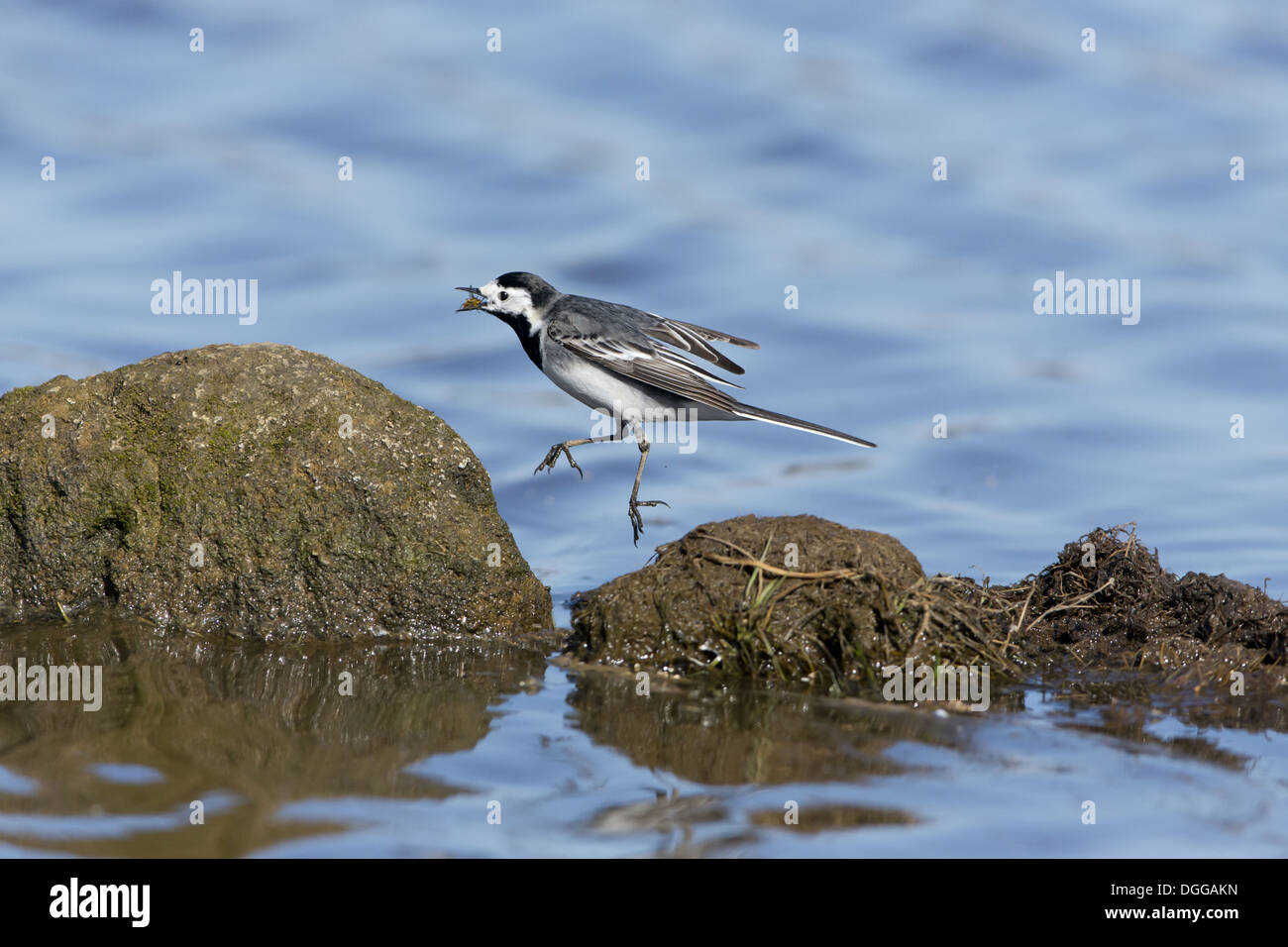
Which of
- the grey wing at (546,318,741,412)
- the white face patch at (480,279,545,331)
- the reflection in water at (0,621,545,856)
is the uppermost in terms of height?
the white face patch at (480,279,545,331)

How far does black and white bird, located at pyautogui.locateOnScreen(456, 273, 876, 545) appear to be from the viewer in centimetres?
943

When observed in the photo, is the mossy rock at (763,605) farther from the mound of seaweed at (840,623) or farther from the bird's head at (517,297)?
the bird's head at (517,297)

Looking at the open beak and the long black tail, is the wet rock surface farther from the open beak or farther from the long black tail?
the open beak

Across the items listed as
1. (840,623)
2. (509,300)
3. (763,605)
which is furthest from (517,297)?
(840,623)

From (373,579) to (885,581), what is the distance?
318 centimetres

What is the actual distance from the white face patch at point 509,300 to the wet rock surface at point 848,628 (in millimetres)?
3520

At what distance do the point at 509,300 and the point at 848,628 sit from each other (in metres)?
4.93

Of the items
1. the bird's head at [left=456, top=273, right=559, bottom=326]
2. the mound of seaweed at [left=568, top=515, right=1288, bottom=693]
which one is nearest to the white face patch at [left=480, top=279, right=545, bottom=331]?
the bird's head at [left=456, top=273, right=559, bottom=326]

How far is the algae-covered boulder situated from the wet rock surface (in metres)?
1.09

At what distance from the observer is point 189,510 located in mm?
7617

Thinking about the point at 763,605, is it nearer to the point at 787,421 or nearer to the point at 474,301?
the point at 787,421

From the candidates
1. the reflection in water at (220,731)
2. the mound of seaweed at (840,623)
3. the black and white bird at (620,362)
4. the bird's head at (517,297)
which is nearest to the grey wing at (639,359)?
the black and white bird at (620,362)

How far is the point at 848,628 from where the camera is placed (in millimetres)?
6840

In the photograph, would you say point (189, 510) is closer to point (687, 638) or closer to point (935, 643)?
point (687, 638)
